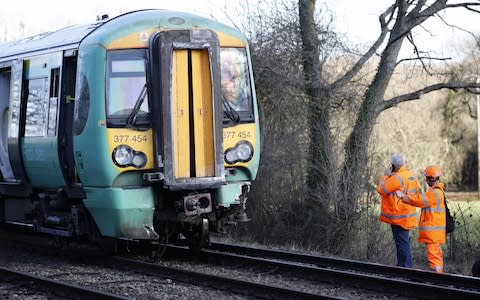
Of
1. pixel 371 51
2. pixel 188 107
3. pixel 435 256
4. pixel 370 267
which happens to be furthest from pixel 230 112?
pixel 371 51

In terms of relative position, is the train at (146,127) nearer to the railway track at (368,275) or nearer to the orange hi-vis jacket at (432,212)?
the railway track at (368,275)

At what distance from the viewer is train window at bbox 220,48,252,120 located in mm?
10141

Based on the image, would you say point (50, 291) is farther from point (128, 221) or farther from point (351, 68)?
point (351, 68)

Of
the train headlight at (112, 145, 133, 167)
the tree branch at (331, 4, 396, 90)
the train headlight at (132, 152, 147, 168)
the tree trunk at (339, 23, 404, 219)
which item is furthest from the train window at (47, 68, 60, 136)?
the tree branch at (331, 4, 396, 90)

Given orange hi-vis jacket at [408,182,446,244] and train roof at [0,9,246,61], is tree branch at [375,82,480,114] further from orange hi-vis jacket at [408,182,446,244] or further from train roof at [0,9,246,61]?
train roof at [0,9,246,61]

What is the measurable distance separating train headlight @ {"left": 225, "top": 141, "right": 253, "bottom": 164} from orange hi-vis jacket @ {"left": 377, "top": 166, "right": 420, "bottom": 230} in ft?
5.93

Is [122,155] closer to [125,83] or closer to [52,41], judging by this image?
[125,83]

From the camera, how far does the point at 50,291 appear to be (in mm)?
8773

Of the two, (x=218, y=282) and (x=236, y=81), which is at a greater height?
(x=236, y=81)

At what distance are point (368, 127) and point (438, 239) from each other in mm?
5834

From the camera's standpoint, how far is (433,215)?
9969 millimetres

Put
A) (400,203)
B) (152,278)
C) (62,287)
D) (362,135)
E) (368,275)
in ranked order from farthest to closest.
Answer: (362,135), (400,203), (152,278), (368,275), (62,287)

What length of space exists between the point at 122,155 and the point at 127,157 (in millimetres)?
64

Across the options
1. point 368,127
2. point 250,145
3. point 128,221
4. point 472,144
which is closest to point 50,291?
point 128,221
